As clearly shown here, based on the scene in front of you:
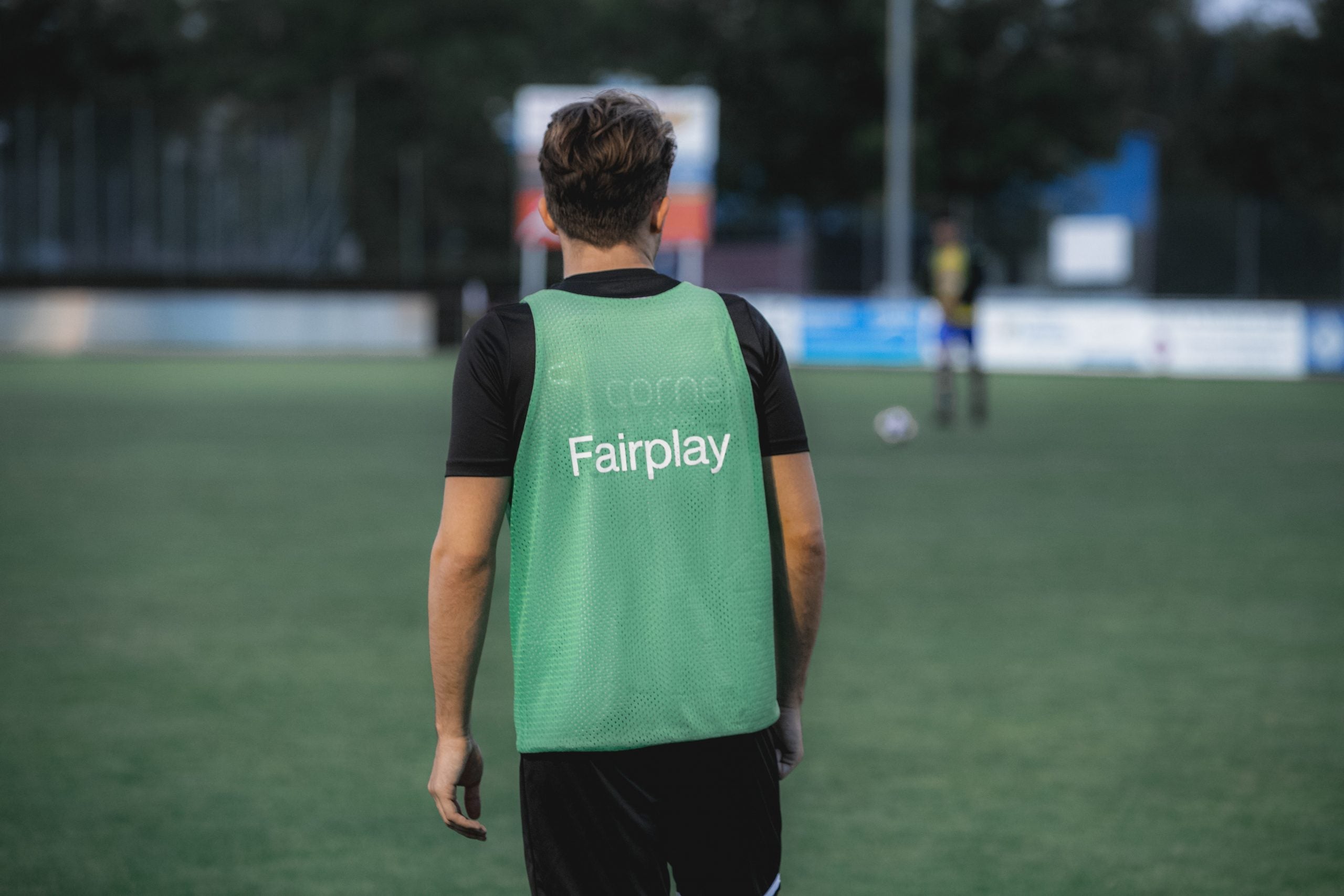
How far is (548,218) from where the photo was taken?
9.29 feet

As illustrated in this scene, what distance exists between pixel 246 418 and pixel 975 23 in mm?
32805

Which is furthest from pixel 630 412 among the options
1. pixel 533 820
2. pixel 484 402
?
pixel 533 820

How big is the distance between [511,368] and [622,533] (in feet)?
0.99

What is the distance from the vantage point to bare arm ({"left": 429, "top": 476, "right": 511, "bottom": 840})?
2.71 metres

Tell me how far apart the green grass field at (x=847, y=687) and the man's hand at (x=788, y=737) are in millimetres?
1711

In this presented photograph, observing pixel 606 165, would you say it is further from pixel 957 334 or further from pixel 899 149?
pixel 899 149

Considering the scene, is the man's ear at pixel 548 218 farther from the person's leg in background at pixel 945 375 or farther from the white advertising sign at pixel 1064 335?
the white advertising sign at pixel 1064 335

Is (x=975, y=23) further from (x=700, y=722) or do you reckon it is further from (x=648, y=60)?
(x=700, y=722)

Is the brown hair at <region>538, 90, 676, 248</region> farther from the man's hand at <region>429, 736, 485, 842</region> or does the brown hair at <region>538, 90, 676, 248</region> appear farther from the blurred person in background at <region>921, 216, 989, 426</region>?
the blurred person in background at <region>921, 216, 989, 426</region>

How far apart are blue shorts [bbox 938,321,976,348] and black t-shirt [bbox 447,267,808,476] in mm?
16618

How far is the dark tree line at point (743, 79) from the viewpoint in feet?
155

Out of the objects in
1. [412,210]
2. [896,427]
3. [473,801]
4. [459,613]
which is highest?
[412,210]

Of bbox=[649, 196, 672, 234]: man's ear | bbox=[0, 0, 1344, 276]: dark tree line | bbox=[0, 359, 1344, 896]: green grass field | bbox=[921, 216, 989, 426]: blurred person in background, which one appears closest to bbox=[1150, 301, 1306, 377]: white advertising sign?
bbox=[921, 216, 989, 426]: blurred person in background

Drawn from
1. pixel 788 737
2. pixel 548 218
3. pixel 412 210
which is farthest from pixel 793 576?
Answer: pixel 412 210
